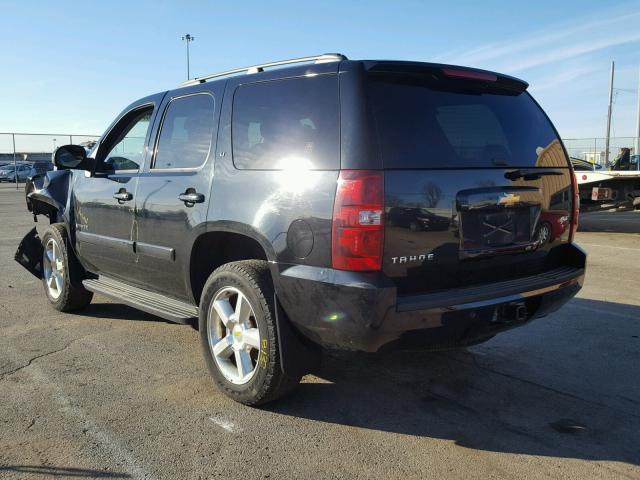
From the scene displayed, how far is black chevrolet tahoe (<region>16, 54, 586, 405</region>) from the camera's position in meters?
2.82

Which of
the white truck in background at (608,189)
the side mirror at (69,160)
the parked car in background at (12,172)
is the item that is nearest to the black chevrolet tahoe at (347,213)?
the side mirror at (69,160)

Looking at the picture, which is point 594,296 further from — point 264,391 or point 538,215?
point 264,391

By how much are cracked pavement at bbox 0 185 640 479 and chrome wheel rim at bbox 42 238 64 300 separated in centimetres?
55

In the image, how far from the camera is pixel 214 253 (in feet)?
12.5

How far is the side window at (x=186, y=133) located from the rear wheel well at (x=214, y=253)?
0.53 meters

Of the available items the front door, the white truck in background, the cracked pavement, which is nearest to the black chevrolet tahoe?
the front door

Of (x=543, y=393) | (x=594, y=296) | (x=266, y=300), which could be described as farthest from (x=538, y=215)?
(x=594, y=296)

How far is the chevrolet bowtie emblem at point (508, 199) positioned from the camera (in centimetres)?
320

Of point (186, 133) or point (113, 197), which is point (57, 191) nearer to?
point (113, 197)

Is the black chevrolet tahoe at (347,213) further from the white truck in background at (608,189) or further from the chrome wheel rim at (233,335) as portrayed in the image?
the white truck in background at (608,189)

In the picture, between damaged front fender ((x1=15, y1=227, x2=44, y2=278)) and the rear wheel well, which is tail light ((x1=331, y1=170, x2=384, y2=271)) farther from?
damaged front fender ((x1=15, y1=227, x2=44, y2=278))

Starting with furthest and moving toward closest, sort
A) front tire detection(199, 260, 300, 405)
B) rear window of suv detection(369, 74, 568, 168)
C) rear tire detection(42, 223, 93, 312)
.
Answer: rear tire detection(42, 223, 93, 312)
front tire detection(199, 260, 300, 405)
rear window of suv detection(369, 74, 568, 168)

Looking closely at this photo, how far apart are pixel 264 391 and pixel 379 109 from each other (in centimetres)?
170

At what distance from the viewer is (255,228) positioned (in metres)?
3.19
